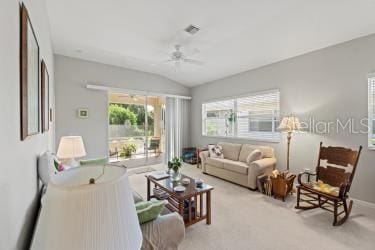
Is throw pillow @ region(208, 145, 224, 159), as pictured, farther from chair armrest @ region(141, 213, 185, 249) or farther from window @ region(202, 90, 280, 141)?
chair armrest @ region(141, 213, 185, 249)

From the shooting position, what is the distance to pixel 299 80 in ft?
12.7

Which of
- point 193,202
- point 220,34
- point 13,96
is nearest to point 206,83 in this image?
point 220,34

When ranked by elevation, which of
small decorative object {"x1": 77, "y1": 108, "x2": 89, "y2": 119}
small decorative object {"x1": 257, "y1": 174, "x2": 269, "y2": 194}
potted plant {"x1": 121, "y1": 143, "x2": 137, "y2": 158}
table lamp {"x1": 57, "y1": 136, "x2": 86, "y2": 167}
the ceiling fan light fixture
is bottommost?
small decorative object {"x1": 257, "y1": 174, "x2": 269, "y2": 194}

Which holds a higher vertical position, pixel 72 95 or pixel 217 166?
pixel 72 95

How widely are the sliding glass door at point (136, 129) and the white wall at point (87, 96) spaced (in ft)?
0.98

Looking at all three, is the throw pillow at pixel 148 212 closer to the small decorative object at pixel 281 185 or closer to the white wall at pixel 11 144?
the white wall at pixel 11 144

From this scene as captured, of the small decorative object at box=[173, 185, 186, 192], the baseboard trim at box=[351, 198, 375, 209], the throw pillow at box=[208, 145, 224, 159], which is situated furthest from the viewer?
the throw pillow at box=[208, 145, 224, 159]

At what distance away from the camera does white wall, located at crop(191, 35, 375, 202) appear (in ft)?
10.1

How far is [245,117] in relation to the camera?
5094 millimetres

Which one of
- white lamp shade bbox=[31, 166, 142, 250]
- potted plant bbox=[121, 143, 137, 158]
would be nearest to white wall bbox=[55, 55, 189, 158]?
potted plant bbox=[121, 143, 137, 158]

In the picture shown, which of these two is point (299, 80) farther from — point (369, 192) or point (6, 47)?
point (6, 47)

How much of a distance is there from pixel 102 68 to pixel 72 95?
3.44ft

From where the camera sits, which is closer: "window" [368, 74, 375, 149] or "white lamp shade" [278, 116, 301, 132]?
"window" [368, 74, 375, 149]

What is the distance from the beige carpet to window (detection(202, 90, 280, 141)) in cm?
181
